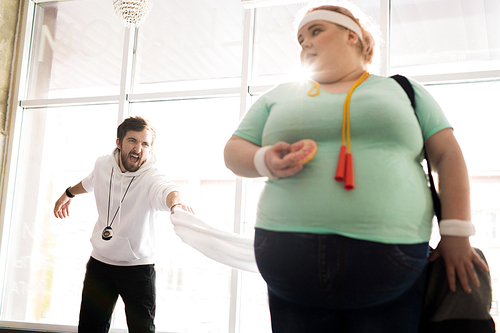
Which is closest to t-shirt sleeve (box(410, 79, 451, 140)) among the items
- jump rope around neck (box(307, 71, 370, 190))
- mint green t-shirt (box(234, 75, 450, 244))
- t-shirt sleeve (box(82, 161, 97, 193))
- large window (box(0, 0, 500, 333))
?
mint green t-shirt (box(234, 75, 450, 244))

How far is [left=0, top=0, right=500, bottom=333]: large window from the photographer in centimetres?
286

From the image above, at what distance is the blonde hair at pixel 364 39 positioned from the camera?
42.2 inches

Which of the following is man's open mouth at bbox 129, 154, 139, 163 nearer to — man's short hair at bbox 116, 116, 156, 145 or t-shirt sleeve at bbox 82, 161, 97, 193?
man's short hair at bbox 116, 116, 156, 145

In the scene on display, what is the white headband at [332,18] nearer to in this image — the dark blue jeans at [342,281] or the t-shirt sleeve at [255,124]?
the t-shirt sleeve at [255,124]

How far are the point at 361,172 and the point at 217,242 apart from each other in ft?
3.56

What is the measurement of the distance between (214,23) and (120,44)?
90 centimetres

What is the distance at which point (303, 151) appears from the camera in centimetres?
83

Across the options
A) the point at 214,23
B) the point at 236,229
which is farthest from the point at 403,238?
the point at 214,23

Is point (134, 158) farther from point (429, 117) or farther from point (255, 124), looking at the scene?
point (429, 117)

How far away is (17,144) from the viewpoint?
385 centimetres

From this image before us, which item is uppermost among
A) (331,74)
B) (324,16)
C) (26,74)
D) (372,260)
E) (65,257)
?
(26,74)

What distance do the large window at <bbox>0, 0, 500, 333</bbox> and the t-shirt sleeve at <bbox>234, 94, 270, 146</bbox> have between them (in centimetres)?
208

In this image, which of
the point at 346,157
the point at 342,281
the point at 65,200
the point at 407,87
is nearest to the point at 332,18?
the point at 407,87

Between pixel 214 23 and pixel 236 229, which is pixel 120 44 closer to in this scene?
pixel 214 23
